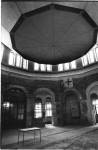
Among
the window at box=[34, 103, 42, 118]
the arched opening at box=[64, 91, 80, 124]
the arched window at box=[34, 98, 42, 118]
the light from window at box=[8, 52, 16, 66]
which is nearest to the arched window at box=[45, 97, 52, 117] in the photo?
the arched window at box=[34, 98, 42, 118]

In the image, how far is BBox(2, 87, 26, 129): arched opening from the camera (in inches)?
480

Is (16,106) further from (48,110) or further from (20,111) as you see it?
(48,110)

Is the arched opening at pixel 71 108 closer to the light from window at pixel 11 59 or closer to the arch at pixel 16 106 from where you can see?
the arch at pixel 16 106

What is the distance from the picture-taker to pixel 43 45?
668 centimetres

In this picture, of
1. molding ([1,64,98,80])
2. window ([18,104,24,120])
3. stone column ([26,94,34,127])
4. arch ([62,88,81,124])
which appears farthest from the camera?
arch ([62,88,81,124])

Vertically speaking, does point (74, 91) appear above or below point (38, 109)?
above

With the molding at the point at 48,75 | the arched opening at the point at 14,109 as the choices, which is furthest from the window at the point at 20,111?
the molding at the point at 48,75

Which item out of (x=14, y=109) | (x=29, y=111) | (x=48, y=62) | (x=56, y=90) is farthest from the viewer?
(x=56, y=90)

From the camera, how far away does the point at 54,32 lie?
587cm

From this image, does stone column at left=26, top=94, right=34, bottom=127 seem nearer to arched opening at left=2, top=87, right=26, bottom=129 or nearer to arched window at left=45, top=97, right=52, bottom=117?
arched opening at left=2, top=87, right=26, bottom=129

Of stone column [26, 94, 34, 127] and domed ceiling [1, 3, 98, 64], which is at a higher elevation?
domed ceiling [1, 3, 98, 64]

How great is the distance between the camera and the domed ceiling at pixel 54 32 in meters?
5.21

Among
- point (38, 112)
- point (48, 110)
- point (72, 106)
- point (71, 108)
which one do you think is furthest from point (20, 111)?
point (72, 106)

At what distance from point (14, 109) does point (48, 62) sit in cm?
703
